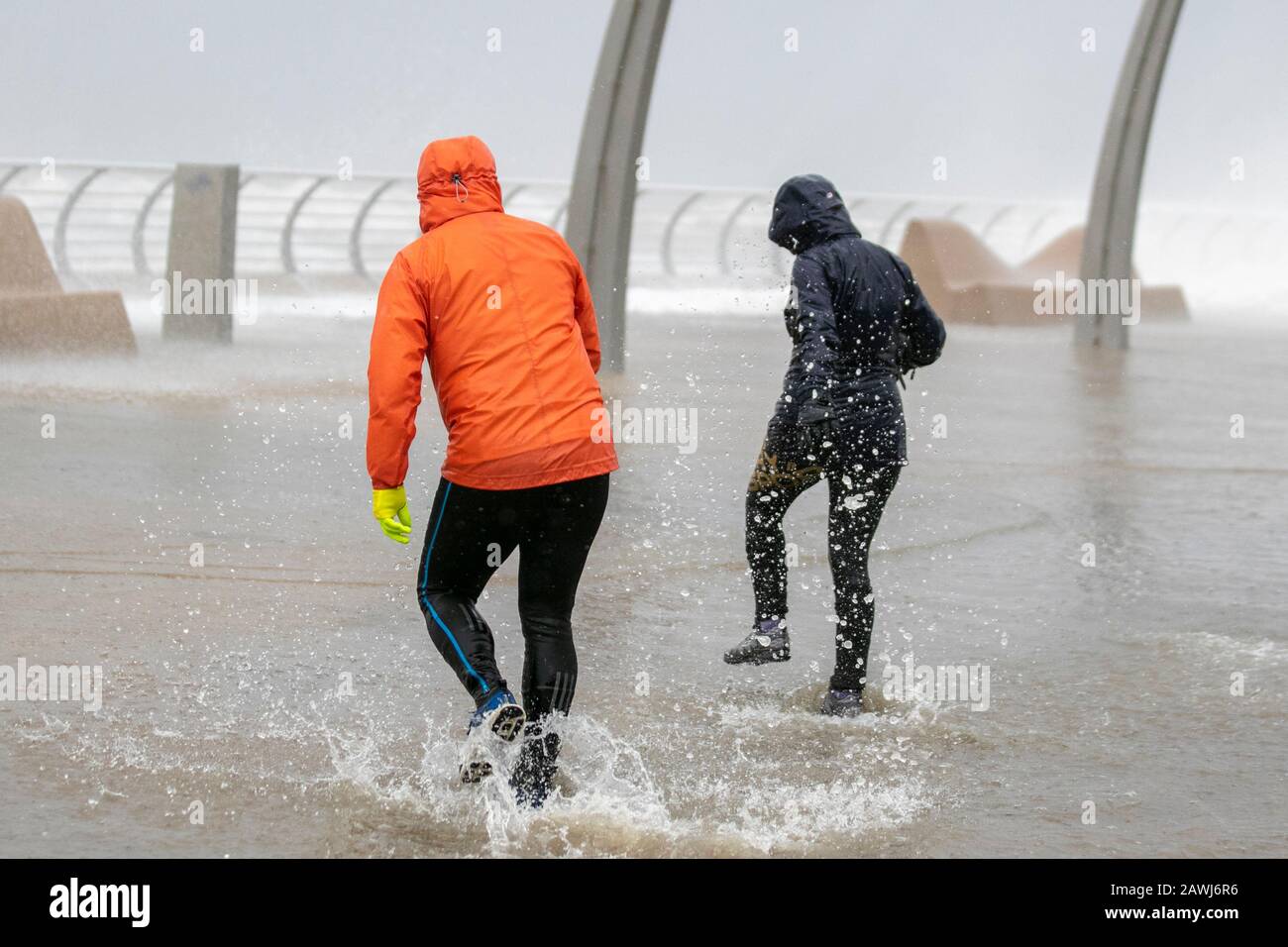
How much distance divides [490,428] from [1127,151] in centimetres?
1346

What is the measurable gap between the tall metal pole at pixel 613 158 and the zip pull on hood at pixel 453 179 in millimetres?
8139

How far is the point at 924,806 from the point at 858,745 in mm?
474

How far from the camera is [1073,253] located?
2631cm

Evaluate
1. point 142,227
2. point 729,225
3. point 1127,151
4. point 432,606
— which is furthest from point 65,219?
point 432,606

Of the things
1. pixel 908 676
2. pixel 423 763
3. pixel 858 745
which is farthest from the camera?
pixel 908 676

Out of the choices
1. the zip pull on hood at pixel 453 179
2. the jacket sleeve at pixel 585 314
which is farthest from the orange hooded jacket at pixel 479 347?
the jacket sleeve at pixel 585 314

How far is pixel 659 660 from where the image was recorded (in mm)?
5184

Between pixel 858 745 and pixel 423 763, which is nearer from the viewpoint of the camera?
pixel 423 763

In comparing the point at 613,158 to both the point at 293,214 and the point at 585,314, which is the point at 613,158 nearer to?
the point at 585,314

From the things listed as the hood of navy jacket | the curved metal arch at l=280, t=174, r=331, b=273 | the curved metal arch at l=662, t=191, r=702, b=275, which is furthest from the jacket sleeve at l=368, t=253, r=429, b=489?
the curved metal arch at l=662, t=191, r=702, b=275
